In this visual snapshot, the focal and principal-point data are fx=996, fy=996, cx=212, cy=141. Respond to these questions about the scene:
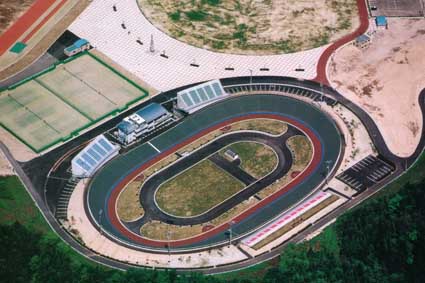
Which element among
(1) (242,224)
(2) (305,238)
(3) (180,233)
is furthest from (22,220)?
(2) (305,238)

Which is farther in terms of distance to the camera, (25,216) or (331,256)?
(25,216)

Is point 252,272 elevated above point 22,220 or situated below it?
below

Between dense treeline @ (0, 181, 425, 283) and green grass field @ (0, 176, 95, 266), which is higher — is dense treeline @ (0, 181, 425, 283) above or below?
below

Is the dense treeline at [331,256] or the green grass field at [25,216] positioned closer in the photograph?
the dense treeline at [331,256]

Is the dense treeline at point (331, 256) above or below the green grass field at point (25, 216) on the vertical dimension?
below

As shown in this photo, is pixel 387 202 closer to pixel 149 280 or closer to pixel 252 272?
pixel 252 272

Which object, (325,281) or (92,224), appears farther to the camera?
(92,224)

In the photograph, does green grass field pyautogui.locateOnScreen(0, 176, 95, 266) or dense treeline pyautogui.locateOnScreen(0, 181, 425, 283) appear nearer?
dense treeline pyautogui.locateOnScreen(0, 181, 425, 283)

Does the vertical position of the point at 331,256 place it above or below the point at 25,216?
below
